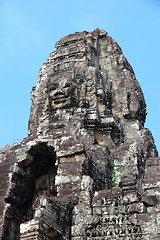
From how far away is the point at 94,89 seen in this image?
17938 mm

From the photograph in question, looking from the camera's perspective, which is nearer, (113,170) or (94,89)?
(113,170)

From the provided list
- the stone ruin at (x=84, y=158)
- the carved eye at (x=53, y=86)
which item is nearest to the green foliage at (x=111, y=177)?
the stone ruin at (x=84, y=158)

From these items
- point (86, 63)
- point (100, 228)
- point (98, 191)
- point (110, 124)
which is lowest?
point (100, 228)

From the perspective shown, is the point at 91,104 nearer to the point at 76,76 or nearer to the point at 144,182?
the point at 76,76

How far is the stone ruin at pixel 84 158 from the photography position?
11.6 metres

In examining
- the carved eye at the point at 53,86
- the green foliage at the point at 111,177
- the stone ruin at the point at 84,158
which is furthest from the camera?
the carved eye at the point at 53,86

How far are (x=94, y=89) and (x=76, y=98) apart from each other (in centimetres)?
106

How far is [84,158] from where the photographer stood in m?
13.4

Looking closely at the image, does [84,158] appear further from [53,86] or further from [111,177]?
[53,86]

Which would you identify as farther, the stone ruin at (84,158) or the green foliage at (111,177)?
the green foliage at (111,177)

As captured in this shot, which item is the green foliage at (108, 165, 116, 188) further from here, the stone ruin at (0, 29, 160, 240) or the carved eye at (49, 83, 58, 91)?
the carved eye at (49, 83, 58, 91)

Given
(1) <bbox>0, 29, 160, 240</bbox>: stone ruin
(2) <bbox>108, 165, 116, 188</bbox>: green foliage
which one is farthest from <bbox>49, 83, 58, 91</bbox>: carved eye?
(2) <bbox>108, 165, 116, 188</bbox>: green foliage

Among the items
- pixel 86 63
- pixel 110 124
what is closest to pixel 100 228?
pixel 110 124

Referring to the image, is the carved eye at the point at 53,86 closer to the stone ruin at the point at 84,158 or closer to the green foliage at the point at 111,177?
the stone ruin at the point at 84,158
